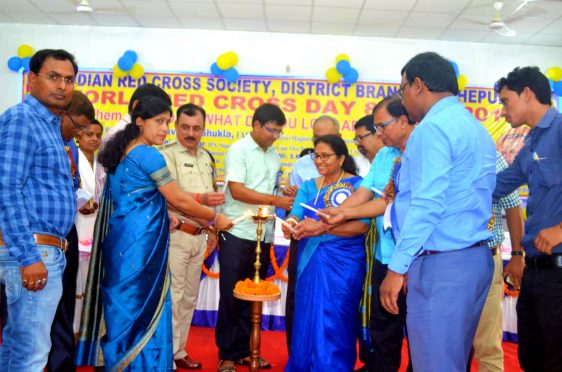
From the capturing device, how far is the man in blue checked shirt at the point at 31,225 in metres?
1.66

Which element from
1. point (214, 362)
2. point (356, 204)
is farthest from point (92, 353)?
point (356, 204)

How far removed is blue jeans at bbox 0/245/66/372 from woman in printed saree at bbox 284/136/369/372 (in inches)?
49.7

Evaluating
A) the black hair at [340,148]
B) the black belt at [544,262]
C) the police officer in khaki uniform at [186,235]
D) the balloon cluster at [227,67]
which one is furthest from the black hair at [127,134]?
the balloon cluster at [227,67]

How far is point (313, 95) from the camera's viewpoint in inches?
222

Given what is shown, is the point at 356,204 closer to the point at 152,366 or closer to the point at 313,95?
the point at 152,366

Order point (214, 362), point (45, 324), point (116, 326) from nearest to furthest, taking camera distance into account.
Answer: point (45, 324)
point (116, 326)
point (214, 362)

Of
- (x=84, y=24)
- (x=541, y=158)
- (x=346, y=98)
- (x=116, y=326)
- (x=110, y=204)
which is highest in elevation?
(x=84, y=24)

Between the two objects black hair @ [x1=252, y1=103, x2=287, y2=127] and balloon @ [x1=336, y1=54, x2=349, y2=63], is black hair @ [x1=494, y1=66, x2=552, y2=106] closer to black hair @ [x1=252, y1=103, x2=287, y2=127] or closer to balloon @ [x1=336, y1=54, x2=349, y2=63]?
black hair @ [x1=252, y1=103, x2=287, y2=127]

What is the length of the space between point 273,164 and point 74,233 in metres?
1.53

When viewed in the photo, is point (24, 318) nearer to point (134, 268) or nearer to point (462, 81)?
point (134, 268)

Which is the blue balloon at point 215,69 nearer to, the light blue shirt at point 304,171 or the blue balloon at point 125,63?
the blue balloon at point 125,63

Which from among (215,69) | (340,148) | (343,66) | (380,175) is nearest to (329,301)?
(380,175)

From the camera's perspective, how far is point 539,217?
203cm

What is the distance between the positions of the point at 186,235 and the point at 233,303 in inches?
20.8
